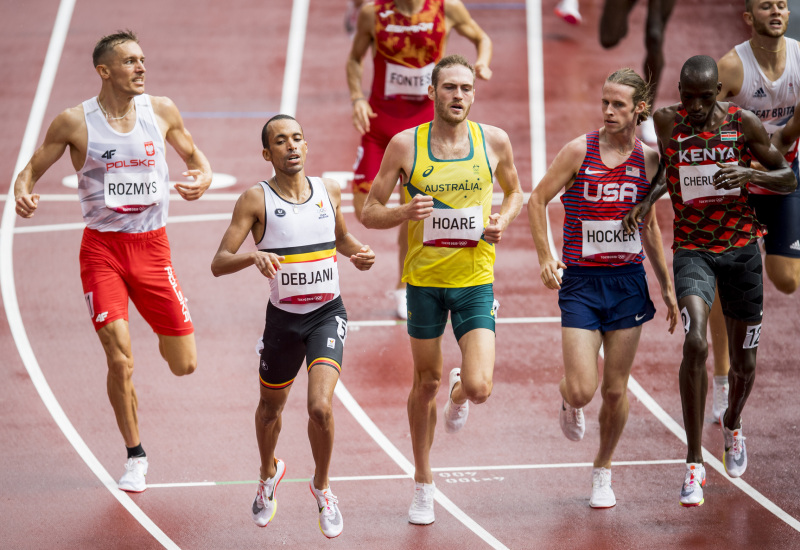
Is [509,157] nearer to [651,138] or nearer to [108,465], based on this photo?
[108,465]

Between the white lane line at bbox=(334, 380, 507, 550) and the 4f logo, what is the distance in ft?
6.30

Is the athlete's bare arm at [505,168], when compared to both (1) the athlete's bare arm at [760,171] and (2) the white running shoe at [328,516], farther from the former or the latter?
(2) the white running shoe at [328,516]

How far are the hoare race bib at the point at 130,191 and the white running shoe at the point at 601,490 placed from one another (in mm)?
3274

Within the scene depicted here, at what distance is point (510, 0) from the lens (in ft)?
55.5

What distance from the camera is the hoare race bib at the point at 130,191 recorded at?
754cm

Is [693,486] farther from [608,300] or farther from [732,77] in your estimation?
[732,77]

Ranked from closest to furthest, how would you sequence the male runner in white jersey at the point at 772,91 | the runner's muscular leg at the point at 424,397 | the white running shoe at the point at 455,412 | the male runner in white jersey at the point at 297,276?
the male runner in white jersey at the point at 297,276
the runner's muscular leg at the point at 424,397
the white running shoe at the point at 455,412
the male runner in white jersey at the point at 772,91

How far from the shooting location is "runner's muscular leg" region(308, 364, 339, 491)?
6469 millimetres

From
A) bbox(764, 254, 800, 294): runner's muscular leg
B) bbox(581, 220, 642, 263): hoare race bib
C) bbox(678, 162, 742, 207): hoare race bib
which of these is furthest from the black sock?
bbox(764, 254, 800, 294): runner's muscular leg

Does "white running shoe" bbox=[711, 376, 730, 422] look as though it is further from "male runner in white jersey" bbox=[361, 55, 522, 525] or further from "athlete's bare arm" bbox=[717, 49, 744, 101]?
"male runner in white jersey" bbox=[361, 55, 522, 525]

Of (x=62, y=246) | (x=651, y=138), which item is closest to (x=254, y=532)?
(x=62, y=246)

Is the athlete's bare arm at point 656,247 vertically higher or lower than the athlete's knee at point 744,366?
higher

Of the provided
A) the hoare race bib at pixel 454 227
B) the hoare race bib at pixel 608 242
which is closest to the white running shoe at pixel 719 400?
the hoare race bib at pixel 608 242

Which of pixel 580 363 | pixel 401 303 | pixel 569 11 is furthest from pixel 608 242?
pixel 569 11
